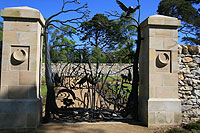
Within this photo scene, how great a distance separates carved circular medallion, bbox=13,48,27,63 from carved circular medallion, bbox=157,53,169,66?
10.6ft

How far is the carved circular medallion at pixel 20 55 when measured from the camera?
12.4 ft

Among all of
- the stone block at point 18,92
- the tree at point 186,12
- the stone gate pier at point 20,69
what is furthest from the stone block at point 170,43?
the tree at point 186,12

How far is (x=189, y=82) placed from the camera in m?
4.72

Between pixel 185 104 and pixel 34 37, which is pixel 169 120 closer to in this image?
pixel 185 104

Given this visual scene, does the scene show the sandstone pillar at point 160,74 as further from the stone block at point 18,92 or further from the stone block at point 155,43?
the stone block at point 18,92

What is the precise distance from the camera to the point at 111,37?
15.8ft

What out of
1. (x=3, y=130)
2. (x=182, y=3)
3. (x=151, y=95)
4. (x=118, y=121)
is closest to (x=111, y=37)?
(x=151, y=95)

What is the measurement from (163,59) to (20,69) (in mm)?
3480

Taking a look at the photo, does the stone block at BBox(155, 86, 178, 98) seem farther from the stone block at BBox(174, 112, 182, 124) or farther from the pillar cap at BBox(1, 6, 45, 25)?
the pillar cap at BBox(1, 6, 45, 25)

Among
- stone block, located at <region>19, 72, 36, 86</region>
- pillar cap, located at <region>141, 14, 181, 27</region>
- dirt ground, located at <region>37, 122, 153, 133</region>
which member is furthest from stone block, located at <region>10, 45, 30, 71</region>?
pillar cap, located at <region>141, 14, 181, 27</region>

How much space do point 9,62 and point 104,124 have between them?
2714mm

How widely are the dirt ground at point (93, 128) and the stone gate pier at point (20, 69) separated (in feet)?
1.28

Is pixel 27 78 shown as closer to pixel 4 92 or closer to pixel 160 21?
pixel 4 92

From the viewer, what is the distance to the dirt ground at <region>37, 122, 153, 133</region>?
151 inches
